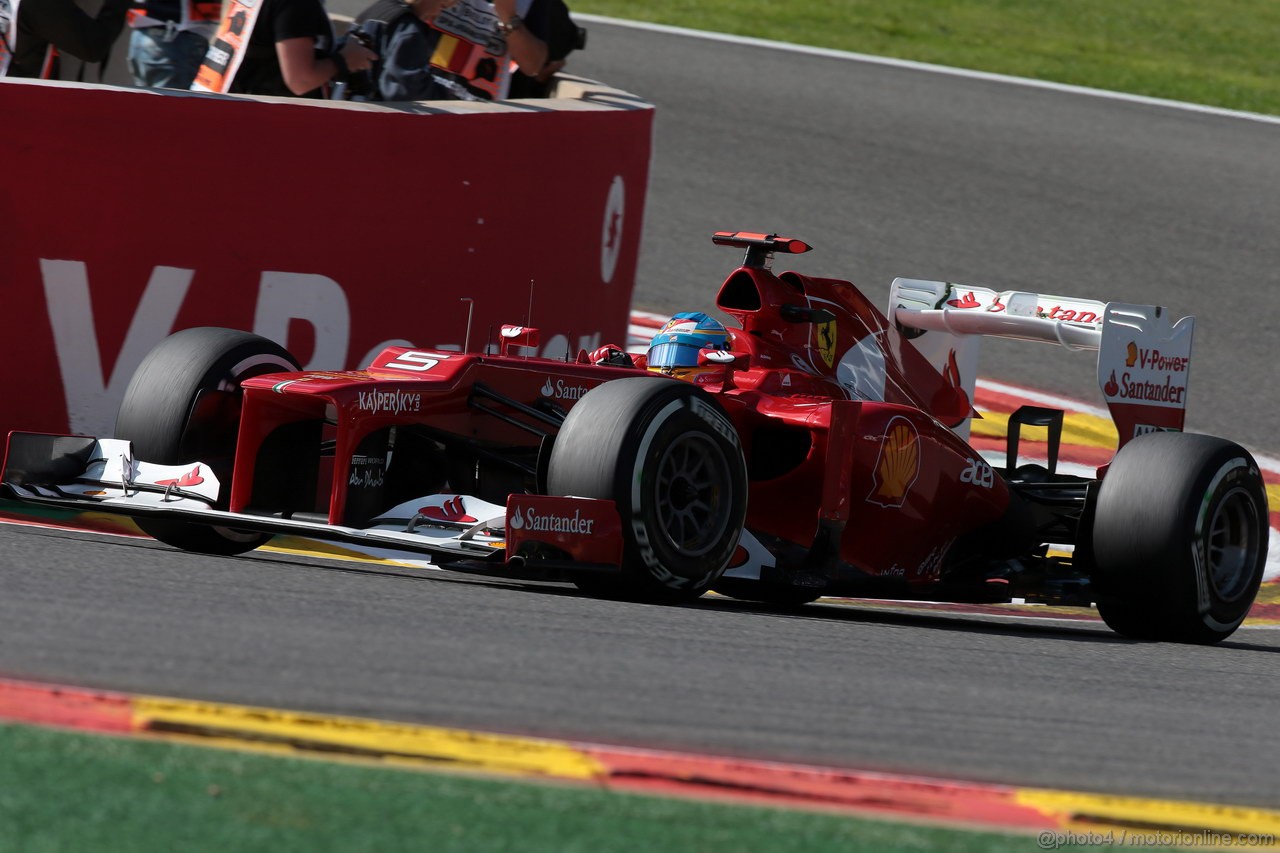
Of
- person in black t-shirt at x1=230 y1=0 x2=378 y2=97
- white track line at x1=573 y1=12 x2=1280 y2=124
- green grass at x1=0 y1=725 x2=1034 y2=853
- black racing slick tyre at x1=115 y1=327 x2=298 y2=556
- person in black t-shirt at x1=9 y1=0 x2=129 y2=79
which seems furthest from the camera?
white track line at x1=573 y1=12 x2=1280 y2=124

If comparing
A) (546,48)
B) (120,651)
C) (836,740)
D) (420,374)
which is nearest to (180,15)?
(546,48)

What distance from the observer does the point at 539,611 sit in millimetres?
5531

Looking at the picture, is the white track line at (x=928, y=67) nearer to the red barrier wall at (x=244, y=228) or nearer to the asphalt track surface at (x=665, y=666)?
the asphalt track surface at (x=665, y=666)

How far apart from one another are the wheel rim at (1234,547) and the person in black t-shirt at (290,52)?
12.8ft

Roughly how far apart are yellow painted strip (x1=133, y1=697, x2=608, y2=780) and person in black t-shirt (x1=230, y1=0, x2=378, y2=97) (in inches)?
179

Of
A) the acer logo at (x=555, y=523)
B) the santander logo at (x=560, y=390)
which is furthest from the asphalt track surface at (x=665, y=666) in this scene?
the santander logo at (x=560, y=390)

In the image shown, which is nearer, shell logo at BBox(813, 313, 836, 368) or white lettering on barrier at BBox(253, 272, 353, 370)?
shell logo at BBox(813, 313, 836, 368)

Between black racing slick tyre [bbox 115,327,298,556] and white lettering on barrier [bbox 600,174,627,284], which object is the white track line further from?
black racing slick tyre [bbox 115,327,298,556]

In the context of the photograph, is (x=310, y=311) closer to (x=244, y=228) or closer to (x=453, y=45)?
(x=244, y=228)

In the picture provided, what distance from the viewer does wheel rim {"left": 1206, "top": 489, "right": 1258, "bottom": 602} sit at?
7.12 m

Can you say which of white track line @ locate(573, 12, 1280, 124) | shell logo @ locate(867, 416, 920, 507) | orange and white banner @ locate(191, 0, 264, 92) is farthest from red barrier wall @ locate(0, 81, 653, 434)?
white track line @ locate(573, 12, 1280, 124)

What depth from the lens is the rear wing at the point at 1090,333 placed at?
24.3 ft

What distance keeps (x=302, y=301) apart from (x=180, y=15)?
60.0 inches

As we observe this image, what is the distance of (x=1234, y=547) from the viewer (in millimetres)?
7188
